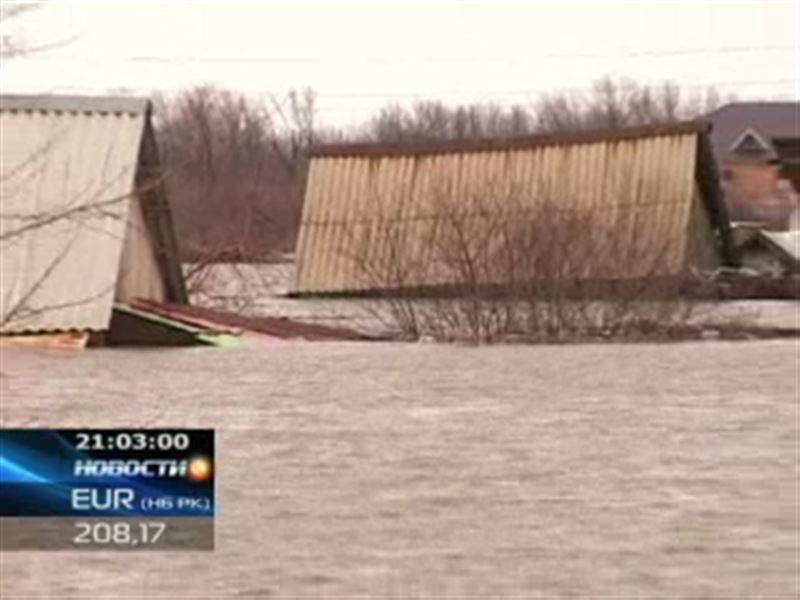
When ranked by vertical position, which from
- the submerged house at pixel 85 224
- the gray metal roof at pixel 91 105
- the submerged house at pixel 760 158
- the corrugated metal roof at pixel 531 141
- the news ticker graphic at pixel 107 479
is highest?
the submerged house at pixel 760 158

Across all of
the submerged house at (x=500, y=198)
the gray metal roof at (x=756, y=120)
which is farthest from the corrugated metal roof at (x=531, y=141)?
the gray metal roof at (x=756, y=120)

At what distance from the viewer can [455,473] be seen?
35.5ft

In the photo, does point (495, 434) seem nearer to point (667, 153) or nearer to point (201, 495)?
point (201, 495)

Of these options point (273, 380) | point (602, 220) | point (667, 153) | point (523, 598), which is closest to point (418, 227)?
point (602, 220)

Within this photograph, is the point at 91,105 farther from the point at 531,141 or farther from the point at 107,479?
the point at 107,479

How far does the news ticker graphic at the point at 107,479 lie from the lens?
20.0ft

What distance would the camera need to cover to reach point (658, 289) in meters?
25.3

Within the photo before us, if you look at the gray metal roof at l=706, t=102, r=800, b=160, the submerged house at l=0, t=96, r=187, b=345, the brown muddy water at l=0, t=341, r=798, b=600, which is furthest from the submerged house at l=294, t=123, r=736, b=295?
the gray metal roof at l=706, t=102, r=800, b=160

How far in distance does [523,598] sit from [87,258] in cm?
1503

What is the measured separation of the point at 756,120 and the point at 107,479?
94399 millimetres

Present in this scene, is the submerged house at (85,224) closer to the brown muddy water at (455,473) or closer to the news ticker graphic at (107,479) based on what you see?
the brown muddy water at (455,473)

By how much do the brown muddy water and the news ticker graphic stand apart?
89 cm

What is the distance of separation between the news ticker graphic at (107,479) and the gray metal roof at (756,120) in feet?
286

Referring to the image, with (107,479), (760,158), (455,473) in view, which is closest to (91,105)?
(455,473)
